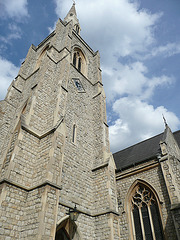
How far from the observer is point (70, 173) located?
9.38 meters

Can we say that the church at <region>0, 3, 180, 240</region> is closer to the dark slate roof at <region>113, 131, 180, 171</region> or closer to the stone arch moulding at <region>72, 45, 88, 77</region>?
the dark slate roof at <region>113, 131, 180, 171</region>

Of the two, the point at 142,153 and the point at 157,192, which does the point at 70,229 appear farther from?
the point at 142,153

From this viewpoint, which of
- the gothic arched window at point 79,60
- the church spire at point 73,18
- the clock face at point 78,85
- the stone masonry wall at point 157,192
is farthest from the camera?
the church spire at point 73,18

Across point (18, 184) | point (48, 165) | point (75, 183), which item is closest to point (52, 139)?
point (48, 165)

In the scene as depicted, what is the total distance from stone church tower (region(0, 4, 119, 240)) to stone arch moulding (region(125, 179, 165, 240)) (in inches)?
113

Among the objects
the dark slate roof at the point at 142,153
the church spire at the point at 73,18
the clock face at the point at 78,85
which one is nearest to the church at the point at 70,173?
the clock face at the point at 78,85

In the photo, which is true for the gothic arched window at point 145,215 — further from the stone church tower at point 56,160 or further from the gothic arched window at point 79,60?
the gothic arched window at point 79,60

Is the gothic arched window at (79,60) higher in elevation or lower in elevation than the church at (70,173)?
higher

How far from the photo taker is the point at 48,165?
291 inches

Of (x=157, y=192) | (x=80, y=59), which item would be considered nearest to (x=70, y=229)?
(x=157, y=192)

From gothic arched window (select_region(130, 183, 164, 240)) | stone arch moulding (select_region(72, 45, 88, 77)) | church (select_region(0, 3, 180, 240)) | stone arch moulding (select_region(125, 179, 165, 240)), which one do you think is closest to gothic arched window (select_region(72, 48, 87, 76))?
stone arch moulding (select_region(72, 45, 88, 77))

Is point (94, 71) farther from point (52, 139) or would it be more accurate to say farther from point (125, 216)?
point (125, 216)

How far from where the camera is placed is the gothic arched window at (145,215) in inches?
419

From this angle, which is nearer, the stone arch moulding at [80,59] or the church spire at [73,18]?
the stone arch moulding at [80,59]
